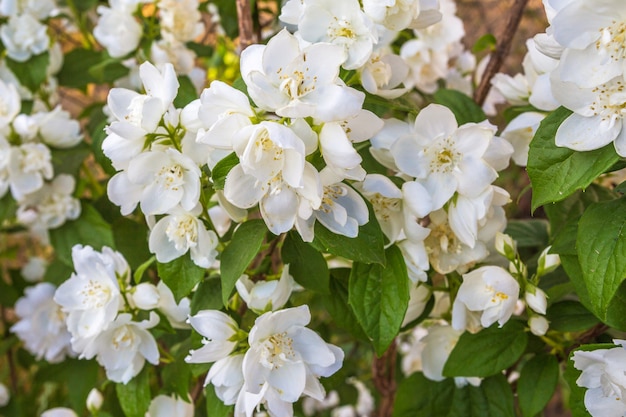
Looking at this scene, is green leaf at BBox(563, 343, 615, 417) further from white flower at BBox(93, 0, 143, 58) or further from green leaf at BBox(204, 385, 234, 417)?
white flower at BBox(93, 0, 143, 58)

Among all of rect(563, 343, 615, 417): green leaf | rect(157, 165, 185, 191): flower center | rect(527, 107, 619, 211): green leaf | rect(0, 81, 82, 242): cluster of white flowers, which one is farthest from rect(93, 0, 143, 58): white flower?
rect(563, 343, 615, 417): green leaf

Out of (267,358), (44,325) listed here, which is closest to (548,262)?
(267,358)

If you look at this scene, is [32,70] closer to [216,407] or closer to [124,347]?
[124,347]

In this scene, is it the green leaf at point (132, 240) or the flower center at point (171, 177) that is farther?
the green leaf at point (132, 240)

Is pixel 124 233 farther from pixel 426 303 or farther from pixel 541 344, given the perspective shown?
pixel 541 344

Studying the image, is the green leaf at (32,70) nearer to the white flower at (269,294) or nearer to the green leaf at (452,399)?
the white flower at (269,294)

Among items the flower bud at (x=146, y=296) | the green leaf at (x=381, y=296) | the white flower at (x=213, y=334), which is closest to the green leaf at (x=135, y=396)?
the flower bud at (x=146, y=296)
